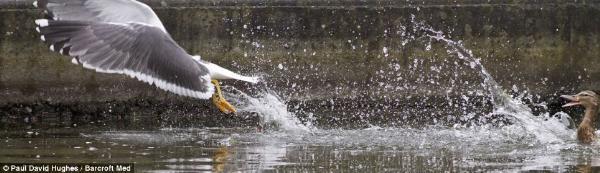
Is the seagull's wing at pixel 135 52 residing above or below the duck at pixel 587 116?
above

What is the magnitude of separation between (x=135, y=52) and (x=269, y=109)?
1.62 m

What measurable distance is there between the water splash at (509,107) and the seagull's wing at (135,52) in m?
2.47

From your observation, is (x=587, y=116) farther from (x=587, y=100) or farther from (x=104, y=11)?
(x=104, y=11)

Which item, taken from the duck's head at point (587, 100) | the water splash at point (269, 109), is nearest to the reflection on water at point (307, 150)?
the water splash at point (269, 109)

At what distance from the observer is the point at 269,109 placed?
1018 cm

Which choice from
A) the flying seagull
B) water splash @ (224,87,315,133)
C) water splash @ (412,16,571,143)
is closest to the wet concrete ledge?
water splash @ (412,16,571,143)

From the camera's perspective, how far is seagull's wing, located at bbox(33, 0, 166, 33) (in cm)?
920

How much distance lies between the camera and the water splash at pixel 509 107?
29.6ft

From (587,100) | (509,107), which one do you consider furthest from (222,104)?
(587,100)

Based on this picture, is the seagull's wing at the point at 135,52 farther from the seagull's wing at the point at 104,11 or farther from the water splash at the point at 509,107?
the water splash at the point at 509,107

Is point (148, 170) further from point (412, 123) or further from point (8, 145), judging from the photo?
point (412, 123)

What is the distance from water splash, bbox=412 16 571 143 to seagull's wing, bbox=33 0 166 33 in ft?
9.55

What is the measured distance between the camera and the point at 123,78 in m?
11.0

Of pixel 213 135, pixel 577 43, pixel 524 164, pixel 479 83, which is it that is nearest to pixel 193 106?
pixel 213 135
